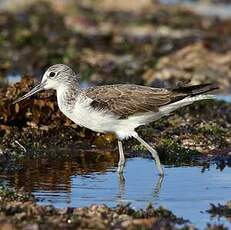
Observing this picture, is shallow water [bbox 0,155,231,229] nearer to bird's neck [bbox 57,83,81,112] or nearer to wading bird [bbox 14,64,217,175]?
wading bird [bbox 14,64,217,175]

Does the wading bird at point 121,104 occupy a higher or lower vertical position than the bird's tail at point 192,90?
lower

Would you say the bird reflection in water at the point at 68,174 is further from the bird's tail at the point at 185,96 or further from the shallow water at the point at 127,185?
the bird's tail at the point at 185,96

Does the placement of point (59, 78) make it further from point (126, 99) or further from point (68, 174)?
point (68, 174)

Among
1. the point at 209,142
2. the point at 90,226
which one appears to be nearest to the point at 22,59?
the point at 209,142

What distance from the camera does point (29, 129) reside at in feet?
43.0

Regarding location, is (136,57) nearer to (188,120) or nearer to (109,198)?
(188,120)

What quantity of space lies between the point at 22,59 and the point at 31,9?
5.19 metres

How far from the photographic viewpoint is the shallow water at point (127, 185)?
9672 millimetres

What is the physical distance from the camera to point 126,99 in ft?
38.0

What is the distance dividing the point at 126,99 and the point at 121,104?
0.31ft

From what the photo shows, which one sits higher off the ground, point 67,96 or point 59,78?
point 59,78

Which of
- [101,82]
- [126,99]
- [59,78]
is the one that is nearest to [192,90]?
[126,99]

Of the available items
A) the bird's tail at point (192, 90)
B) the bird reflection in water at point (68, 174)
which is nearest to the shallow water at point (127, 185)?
the bird reflection in water at point (68, 174)

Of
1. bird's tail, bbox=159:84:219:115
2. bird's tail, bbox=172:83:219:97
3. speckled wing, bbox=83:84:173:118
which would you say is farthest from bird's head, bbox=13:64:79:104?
bird's tail, bbox=172:83:219:97
